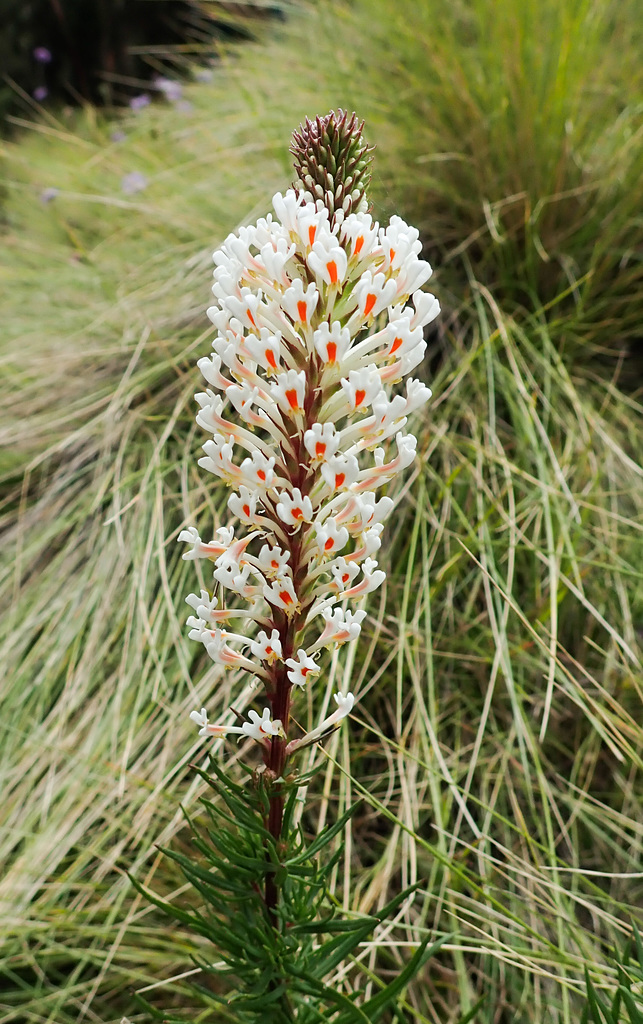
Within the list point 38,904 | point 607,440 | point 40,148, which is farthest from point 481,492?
point 40,148

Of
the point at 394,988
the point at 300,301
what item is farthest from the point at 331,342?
the point at 394,988

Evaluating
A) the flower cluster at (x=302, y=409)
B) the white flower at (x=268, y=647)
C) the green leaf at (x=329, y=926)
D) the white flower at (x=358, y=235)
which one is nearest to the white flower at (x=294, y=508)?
the flower cluster at (x=302, y=409)

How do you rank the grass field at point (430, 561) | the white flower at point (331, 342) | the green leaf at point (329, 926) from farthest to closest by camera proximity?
the grass field at point (430, 561) → the green leaf at point (329, 926) → the white flower at point (331, 342)

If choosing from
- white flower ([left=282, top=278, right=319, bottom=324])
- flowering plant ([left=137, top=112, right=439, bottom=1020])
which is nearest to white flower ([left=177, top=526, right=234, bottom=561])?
flowering plant ([left=137, top=112, right=439, bottom=1020])

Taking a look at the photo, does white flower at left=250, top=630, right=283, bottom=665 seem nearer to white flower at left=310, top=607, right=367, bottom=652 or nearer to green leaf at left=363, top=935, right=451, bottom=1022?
white flower at left=310, top=607, right=367, bottom=652

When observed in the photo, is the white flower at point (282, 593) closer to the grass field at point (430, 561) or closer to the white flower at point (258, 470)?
the white flower at point (258, 470)

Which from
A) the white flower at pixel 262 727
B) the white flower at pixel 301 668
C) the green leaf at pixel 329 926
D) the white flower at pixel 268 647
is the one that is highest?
the white flower at pixel 268 647
